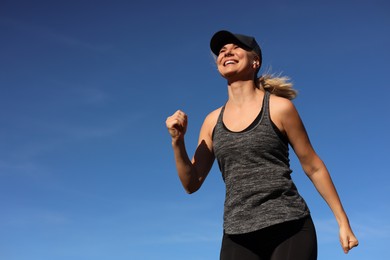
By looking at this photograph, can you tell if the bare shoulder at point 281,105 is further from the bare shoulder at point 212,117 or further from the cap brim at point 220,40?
the cap brim at point 220,40

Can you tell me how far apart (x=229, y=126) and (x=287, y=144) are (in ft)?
1.78

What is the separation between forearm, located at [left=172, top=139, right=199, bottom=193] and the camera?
4.72 m

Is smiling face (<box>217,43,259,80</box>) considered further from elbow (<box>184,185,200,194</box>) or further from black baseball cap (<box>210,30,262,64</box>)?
elbow (<box>184,185,200,194</box>)

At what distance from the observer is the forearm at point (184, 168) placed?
4.72 metres

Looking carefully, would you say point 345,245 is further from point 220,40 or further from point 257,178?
point 220,40

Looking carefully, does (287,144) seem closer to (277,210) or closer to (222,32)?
(277,210)

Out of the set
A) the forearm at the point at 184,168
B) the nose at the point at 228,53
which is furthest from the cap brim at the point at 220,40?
the forearm at the point at 184,168

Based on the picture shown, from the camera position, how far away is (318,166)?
15.1ft

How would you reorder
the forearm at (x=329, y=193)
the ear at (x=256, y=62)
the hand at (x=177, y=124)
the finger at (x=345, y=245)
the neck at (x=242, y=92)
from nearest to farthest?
the finger at (x=345, y=245)
the forearm at (x=329, y=193)
the hand at (x=177, y=124)
the neck at (x=242, y=92)
the ear at (x=256, y=62)

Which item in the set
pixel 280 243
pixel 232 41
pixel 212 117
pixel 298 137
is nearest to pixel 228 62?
pixel 232 41

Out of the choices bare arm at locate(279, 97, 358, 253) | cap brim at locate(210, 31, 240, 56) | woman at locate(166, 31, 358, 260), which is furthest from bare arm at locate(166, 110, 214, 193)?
bare arm at locate(279, 97, 358, 253)

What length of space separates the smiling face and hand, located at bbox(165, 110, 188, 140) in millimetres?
636

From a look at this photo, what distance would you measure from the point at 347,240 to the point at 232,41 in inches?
84.7

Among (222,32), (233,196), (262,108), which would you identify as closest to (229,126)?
(262,108)
